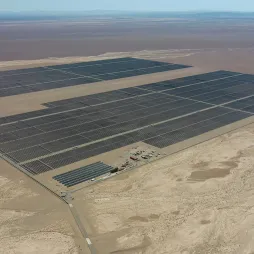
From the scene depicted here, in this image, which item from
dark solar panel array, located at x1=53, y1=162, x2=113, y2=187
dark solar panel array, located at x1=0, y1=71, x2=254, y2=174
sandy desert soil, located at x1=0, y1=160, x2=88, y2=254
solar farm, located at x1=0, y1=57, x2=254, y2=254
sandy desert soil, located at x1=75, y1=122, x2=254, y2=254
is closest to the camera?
sandy desert soil, located at x1=0, y1=160, x2=88, y2=254

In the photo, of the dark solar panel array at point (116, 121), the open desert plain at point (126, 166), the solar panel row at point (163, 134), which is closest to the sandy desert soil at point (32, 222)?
the open desert plain at point (126, 166)

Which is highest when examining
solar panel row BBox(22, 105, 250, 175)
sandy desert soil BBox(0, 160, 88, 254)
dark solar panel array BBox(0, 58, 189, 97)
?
dark solar panel array BBox(0, 58, 189, 97)

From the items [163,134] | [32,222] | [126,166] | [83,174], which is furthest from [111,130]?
[32,222]

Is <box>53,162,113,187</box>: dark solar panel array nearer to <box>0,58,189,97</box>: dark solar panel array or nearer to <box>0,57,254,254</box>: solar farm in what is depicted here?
<box>0,57,254,254</box>: solar farm

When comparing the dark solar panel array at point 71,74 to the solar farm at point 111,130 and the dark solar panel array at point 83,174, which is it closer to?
the solar farm at point 111,130

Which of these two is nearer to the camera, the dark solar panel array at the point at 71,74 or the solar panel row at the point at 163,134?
the solar panel row at the point at 163,134

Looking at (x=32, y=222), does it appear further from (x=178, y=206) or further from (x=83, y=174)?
(x=178, y=206)

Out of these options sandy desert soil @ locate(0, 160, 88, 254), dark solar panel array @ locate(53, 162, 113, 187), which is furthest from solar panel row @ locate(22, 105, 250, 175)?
sandy desert soil @ locate(0, 160, 88, 254)
